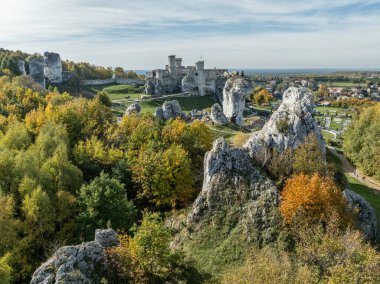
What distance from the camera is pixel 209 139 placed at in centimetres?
5203

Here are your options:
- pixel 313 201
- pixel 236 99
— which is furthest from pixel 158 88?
pixel 313 201

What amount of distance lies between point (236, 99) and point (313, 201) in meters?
57.6

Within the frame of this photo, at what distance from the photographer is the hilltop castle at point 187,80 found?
11438cm

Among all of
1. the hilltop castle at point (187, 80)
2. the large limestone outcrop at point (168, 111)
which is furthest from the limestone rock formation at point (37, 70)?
the large limestone outcrop at point (168, 111)

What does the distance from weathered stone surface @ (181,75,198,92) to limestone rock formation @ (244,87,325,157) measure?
263ft

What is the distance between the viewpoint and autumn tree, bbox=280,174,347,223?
2680cm

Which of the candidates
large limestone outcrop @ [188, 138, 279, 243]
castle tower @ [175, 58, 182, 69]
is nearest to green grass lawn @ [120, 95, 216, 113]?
castle tower @ [175, 58, 182, 69]

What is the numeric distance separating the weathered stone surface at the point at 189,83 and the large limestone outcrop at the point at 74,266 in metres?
94.2

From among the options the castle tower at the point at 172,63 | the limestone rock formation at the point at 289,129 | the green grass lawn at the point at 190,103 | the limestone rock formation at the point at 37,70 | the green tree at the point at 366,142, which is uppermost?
the castle tower at the point at 172,63

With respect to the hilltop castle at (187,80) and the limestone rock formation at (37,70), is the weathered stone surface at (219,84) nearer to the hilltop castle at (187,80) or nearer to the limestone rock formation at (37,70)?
the hilltop castle at (187,80)

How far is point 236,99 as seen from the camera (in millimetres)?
82375

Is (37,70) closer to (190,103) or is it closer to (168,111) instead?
(190,103)

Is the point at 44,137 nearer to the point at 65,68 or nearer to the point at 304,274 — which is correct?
the point at 304,274

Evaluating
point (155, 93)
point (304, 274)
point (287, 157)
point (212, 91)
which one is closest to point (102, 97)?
point (155, 93)
